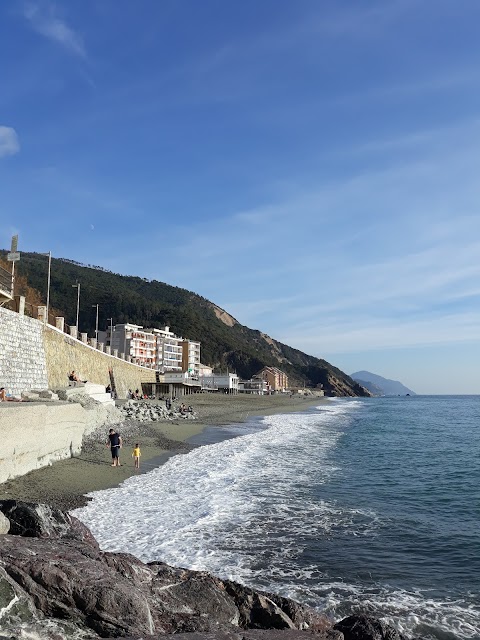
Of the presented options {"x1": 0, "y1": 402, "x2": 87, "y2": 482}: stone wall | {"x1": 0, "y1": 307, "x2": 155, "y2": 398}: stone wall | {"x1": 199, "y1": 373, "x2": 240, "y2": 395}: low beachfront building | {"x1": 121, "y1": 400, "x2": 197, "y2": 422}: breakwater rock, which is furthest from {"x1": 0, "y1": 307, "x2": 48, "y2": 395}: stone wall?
{"x1": 199, "y1": 373, "x2": 240, "y2": 395}: low beachfront building

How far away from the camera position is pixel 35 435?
574 inches

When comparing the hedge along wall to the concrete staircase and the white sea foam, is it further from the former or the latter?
the white sea foam

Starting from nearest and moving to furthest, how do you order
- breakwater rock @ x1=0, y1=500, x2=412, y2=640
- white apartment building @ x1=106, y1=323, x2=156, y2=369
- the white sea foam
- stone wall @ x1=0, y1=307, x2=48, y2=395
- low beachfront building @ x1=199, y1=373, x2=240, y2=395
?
breakwater rock @ x1=0, y1=500, x2=412, y2=640 < the white sea foam < stone wall @ x1=0, y1=307, x2=48, y2=395 < white apartment building @ x1=106, y1=323, x2=156, y2=369 < low beachfront building @ x1=199, y1=373, x2=240, y2=395

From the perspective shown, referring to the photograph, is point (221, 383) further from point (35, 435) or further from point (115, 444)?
point (35, 435)

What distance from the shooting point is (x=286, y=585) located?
844cm

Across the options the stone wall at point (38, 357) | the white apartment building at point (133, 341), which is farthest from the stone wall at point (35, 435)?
the white apartment building at point (133, 341)

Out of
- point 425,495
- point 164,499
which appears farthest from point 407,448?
point 164,499

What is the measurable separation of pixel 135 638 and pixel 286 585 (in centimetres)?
464

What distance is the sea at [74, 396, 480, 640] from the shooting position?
8172 mm

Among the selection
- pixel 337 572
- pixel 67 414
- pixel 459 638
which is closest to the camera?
pixel 459 638

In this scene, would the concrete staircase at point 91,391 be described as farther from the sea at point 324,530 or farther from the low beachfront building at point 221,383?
the low beachfront building at point 221,383

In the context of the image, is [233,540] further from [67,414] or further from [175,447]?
[175,447]

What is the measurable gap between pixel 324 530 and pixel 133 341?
9592 centimetres

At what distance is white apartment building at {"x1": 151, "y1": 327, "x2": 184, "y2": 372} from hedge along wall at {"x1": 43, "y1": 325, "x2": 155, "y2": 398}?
5136 centimetres
